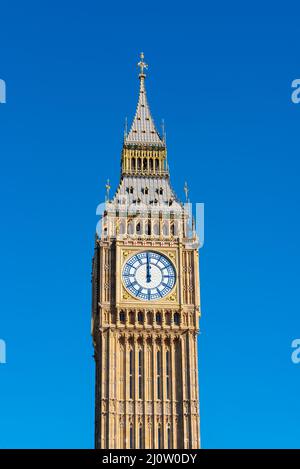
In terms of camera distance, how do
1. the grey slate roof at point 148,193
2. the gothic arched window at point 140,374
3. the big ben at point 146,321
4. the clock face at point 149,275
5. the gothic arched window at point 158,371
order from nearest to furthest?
the big ben at point 146,321 < the gothic arched window at point 140,374 < the gothic arched window at point 158,371 < the clock face at point 149,275 < the grey slate roof at point 148,193

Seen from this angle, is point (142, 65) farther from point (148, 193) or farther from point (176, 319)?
point (176, 319)

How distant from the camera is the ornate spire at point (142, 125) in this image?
117125mm

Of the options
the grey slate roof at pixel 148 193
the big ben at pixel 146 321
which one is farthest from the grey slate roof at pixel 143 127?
the big ben at pixel 146 321

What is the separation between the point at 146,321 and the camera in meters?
106

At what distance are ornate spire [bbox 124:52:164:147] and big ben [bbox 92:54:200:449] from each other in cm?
509

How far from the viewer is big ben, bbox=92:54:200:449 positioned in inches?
4065

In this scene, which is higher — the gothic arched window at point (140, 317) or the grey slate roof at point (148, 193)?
the grey slate roof at point (148, 193)

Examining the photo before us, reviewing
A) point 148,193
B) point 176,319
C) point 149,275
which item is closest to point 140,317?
point 176,319

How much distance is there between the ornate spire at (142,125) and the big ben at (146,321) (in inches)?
200

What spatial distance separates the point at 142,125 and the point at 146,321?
2122 centimetres

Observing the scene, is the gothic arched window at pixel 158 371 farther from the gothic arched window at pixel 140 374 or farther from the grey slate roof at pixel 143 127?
the grey slate roof at pixel 143 127
